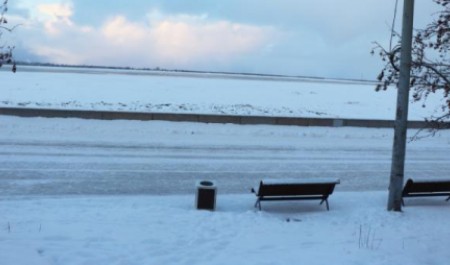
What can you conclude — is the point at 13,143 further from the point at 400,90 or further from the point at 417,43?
the point at 417,43

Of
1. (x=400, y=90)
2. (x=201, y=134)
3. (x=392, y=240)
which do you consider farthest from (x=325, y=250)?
(x=201, y=134)

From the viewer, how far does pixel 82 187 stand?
35.9ft

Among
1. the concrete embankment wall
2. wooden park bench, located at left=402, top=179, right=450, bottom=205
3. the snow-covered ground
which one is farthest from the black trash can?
the snow-covered ground

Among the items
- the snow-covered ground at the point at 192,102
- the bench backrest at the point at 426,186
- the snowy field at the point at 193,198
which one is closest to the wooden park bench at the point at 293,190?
the snowy field at the point at 193,198

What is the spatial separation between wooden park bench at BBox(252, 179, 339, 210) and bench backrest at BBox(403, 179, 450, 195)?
57.7 inches

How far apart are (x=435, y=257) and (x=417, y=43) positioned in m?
2.96

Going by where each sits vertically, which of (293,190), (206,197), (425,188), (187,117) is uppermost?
(187,117)

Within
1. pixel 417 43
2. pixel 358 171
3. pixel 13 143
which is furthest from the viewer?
pixel 13 143

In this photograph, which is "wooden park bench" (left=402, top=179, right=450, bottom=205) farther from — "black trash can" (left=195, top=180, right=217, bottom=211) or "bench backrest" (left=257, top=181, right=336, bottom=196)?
"black trash can" (left=195, top=180, right=217, bottom=211)

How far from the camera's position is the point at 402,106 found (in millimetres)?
9688

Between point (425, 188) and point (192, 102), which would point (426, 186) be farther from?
point (192, 102)

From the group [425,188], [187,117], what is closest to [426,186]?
[425,188]

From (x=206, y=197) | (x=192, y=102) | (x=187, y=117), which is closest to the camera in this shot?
(x=206, y=197)

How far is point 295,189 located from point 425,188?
2.60 meters
